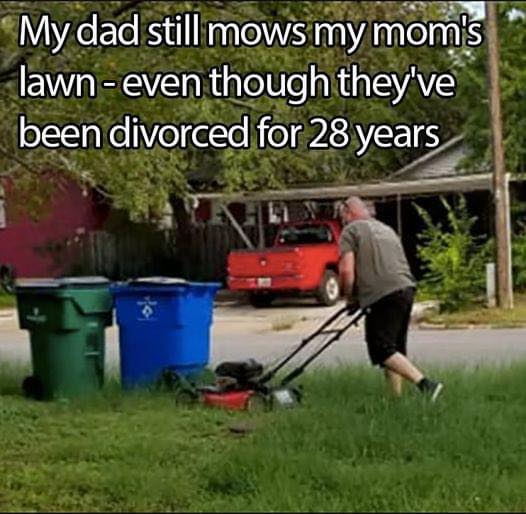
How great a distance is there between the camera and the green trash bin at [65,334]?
10.6 metres

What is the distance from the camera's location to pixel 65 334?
1064 centimetres

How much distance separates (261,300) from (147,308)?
15470 millimetres

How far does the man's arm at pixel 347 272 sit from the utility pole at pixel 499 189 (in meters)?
11.9

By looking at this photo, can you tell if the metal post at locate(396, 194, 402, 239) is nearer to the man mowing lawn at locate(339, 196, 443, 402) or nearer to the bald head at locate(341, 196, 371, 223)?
the bald head at locate(341, 196, 371, 223)

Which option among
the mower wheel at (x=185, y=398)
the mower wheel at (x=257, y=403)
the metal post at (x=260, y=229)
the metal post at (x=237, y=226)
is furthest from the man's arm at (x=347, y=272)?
the metal post at (x=237, y=226)

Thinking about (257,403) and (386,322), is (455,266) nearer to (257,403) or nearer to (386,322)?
(386,322)

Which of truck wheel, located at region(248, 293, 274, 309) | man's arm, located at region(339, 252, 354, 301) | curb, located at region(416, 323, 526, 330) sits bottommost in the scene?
curb, located at region(416, 323, 526, 330)

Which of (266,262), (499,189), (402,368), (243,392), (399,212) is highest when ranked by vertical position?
(499,189)

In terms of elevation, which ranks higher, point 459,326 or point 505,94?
point 505,94

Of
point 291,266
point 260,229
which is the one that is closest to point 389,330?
point 291,266

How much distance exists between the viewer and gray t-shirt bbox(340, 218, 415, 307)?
9.34 meters

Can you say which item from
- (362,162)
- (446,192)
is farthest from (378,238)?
(362,162)

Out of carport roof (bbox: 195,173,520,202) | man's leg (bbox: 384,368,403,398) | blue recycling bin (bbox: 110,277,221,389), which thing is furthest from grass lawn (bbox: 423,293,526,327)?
man's leg (bbox: 384,368,403,398)

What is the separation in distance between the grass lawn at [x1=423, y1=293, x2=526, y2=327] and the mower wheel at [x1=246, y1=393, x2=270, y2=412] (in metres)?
11.3
